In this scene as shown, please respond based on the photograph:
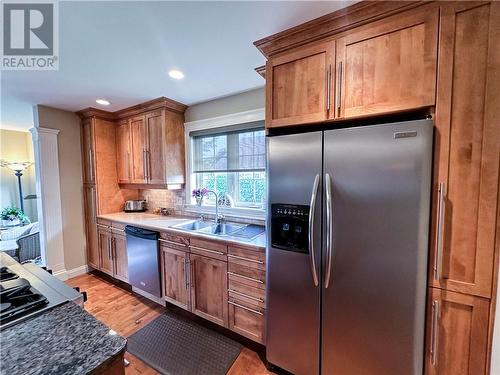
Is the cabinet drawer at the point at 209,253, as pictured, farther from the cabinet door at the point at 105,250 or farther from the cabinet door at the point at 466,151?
the cabinet door at the point at 105,250

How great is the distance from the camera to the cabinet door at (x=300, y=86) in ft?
4.52

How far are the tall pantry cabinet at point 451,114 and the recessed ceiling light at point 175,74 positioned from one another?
1356 mm

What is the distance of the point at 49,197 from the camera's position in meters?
2.91

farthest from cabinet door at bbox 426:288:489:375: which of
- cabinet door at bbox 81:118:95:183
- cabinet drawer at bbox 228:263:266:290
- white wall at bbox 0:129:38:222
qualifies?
white wall at bbox 0:129:38:222

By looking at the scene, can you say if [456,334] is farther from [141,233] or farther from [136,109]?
[136,109]

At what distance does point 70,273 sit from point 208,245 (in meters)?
2.61

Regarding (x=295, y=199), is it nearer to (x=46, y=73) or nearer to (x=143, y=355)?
(x=143, y=355)

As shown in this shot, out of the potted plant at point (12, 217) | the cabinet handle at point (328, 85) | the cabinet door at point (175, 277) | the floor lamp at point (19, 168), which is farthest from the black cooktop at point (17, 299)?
the floor lamp at point (19, 168)

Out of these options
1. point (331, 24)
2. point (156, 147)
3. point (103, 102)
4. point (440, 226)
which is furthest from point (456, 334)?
point (103, 102)

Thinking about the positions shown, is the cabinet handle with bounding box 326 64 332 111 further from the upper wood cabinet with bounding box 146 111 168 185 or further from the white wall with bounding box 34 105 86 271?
the white wall with bounding box 34 105 86 271

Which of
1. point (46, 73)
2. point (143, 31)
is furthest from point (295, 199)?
point (46, 73)

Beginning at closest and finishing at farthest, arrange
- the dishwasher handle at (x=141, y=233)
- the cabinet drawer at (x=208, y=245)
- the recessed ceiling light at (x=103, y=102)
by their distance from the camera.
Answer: the cabinet drawer at (x=208, y=245) < the dishwasher handle at (x=141, y=233) < the recessed ceiling light at (x=103, y=102)

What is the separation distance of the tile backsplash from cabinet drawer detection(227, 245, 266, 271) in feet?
4.95

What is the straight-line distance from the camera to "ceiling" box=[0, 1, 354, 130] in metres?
1.27
